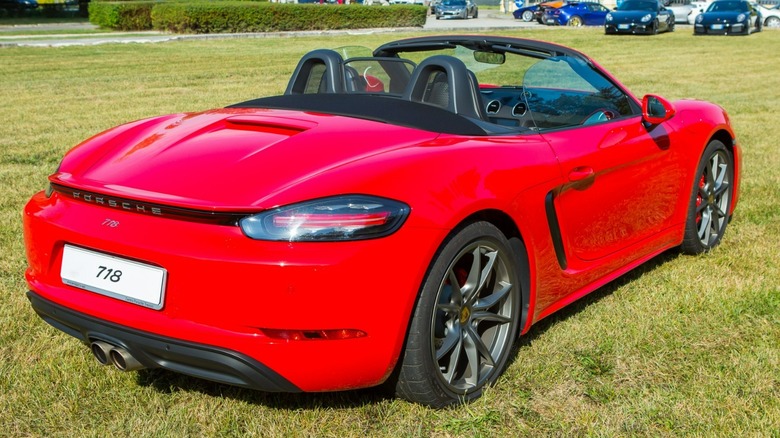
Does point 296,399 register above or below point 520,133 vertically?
below

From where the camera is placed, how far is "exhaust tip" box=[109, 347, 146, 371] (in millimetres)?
2994

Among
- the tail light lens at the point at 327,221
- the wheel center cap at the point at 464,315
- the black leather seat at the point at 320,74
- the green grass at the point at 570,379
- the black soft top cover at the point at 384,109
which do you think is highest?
the black leather seat at the point at 320,74

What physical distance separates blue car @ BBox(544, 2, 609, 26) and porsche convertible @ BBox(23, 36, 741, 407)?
114 feet

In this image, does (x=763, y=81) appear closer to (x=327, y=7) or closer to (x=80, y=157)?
(x=80, y=157)

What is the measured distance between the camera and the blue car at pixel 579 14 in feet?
122

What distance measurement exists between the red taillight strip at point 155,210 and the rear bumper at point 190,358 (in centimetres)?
39

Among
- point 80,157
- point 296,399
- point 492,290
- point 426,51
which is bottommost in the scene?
point 296,399

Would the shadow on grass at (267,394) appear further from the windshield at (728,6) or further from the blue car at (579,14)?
the blue car at (579,14)

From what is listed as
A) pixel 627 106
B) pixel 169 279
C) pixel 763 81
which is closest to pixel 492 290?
pixel 169 279

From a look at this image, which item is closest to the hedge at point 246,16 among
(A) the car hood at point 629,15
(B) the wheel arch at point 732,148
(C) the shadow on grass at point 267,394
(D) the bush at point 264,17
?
(D) the bush at point 264,17

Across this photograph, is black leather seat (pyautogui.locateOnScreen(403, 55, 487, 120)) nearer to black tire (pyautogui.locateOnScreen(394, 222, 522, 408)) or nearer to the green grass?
black tire (pyautogui.locateOnScreen(394, 222, 522, 408))

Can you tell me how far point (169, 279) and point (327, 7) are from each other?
29327 mm

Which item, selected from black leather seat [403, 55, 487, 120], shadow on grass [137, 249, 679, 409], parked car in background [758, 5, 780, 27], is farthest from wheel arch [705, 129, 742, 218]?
parked car in background [758, 5, 780, 27]

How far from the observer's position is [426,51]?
4840mm
